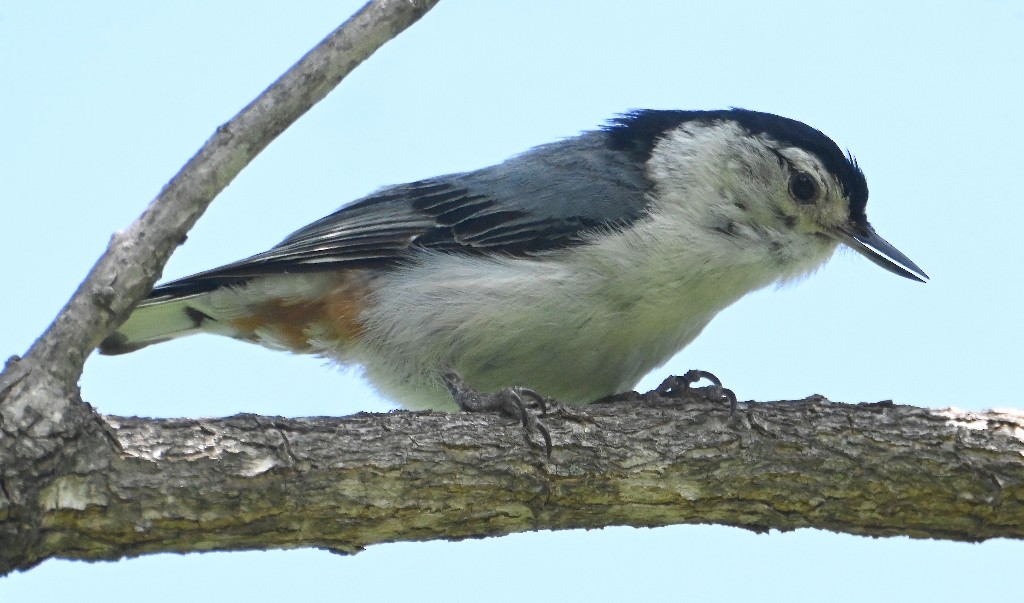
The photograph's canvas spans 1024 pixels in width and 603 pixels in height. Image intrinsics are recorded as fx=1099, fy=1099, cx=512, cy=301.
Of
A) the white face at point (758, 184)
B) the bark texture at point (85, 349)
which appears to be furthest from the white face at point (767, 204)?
the bark texture at point (85, 349)

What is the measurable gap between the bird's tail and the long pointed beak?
8.51 ft

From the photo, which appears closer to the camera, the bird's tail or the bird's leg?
the bird's leg

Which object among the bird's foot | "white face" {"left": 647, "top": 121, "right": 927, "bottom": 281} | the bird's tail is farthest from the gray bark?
the bird's tail

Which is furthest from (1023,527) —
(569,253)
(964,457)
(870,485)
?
(569,253)

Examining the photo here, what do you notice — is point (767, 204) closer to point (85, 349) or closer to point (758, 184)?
point (758, 184)

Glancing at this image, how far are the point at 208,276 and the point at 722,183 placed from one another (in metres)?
2.05

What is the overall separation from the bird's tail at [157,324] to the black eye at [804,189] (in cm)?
241

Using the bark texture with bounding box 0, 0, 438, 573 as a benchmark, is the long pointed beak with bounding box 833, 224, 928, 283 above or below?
above

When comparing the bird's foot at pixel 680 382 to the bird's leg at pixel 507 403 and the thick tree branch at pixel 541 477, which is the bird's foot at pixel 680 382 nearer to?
the thick tree branch at pixel 541 477

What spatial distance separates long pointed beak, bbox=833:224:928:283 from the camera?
169 inches

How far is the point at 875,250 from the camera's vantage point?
430 centimetres

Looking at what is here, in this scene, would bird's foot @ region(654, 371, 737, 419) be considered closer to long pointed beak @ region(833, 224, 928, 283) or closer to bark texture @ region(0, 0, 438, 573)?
long pointed beak @ region(833, 224, 928, 283)

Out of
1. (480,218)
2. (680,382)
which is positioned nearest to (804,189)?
(680,382)

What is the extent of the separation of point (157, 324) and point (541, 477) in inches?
76.8
